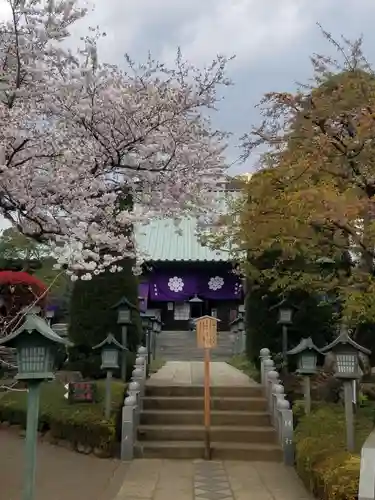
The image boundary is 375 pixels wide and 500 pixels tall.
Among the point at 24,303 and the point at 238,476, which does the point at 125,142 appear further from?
the point at 24,303

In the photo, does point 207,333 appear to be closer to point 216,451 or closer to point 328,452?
point 216,451

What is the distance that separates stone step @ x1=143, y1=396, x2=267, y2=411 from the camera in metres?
11.8

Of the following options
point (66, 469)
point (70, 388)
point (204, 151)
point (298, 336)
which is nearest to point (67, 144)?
point (204, 151)

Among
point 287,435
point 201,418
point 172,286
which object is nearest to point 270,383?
point 201,418

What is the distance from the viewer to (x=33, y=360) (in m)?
5.46

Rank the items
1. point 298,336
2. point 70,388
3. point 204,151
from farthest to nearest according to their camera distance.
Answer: point 298,336 → point 70,388 → point 204,151

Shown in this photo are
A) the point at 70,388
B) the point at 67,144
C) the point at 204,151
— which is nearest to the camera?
the point at 67,144

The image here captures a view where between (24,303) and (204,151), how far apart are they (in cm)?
724

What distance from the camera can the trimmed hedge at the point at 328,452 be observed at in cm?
632

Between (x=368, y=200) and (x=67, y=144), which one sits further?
(x=368, y=200)

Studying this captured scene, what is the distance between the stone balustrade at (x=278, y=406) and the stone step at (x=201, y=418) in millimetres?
261

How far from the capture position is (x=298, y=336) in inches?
548

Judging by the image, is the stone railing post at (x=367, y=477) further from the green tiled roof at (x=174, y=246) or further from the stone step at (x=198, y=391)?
the green tiled roof at (x=174, y=246)

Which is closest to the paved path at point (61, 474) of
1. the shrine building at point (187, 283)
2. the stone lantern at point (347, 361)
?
the stone lantern at point (347, 361)
